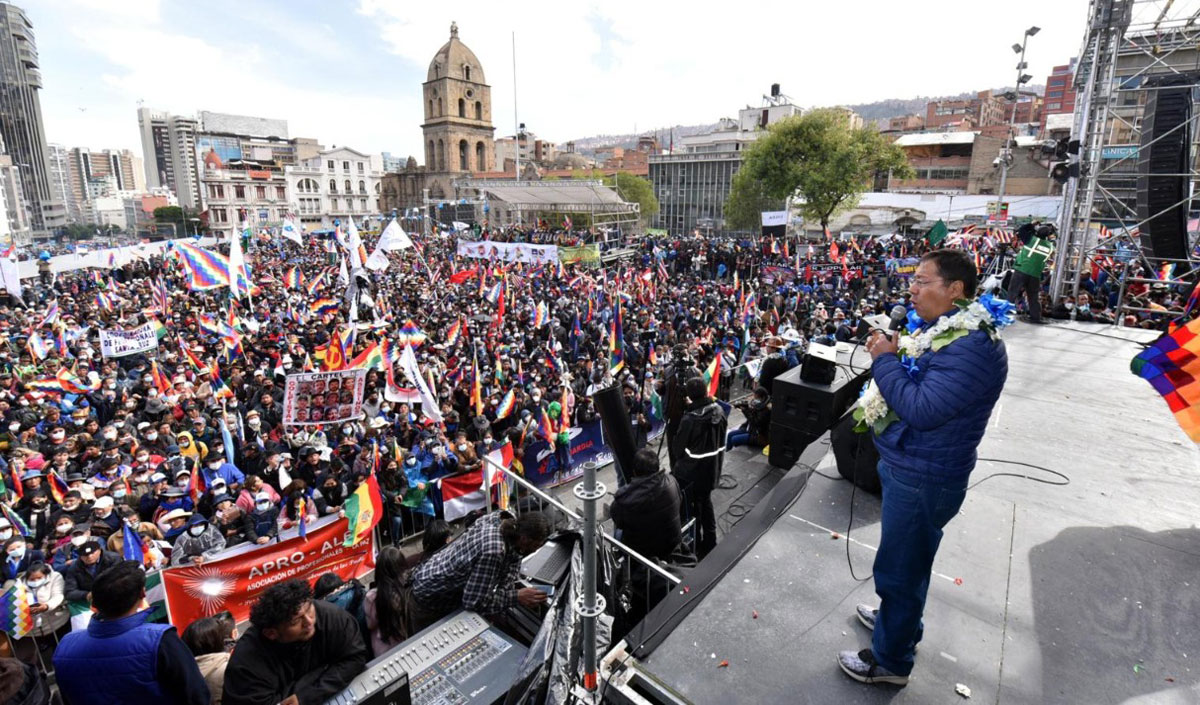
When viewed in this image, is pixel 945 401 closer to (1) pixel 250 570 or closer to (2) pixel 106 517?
(1) pixel 250 570

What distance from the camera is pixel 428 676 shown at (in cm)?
299

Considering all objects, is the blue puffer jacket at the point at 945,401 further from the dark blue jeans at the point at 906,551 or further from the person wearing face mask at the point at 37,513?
the person wearing face mask at the point at 37,513

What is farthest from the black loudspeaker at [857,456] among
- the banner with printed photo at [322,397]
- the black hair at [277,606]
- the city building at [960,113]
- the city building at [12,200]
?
the city building at [12,200]

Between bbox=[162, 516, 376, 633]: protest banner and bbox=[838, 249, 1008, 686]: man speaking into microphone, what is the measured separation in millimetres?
5615

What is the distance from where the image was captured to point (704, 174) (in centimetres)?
6328

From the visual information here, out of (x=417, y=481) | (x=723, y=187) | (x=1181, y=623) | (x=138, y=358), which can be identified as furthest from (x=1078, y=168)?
(x=723, y=187)

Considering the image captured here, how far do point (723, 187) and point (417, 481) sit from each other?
5965 centimetres

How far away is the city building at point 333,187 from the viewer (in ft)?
256

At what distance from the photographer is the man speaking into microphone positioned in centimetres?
239

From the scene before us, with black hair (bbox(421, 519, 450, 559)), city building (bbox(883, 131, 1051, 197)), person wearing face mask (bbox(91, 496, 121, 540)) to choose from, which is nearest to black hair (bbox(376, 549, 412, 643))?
black hair (bbox(421, 519, 450, 559))

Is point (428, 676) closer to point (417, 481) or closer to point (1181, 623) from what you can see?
point (1181, 623)

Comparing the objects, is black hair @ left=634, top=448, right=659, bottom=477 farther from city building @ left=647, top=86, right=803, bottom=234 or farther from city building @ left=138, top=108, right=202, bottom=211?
city building @ left=138, top=108, right=202, bottom=211

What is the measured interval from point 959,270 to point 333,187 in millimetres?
92281

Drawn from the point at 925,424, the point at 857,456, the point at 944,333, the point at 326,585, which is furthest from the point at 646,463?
the point at 326,585
